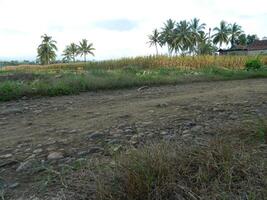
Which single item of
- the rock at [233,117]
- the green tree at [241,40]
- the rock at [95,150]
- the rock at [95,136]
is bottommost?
the rock at [95,150]

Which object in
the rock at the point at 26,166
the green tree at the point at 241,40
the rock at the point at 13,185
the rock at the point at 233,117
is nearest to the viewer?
the rock at the point at 13,185

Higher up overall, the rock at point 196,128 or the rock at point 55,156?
the rock at point 196,128

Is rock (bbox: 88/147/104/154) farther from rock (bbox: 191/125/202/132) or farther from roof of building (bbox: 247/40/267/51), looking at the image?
roof of building (bbox: 247/40/267/51)

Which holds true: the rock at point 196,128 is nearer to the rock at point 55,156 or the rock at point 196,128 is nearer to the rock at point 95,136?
the rock at point 95,136

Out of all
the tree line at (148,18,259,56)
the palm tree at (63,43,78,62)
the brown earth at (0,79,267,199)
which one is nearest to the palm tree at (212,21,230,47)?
the tree line at (148,18,259,56)

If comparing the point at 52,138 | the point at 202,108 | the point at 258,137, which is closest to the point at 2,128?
the point at 52,138

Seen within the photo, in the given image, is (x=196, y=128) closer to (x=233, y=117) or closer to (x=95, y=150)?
(x=233, y=117)

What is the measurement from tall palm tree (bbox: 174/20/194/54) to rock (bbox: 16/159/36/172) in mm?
55872

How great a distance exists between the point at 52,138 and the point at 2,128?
4.26 ft

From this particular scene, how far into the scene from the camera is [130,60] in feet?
87.7

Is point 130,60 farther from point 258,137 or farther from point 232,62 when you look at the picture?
point 258,137

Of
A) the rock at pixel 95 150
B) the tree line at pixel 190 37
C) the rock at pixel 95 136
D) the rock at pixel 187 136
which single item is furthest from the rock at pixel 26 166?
the tree line at pixel 190 37

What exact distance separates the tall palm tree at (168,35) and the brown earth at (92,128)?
178 feet

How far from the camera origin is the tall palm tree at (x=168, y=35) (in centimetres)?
5932
